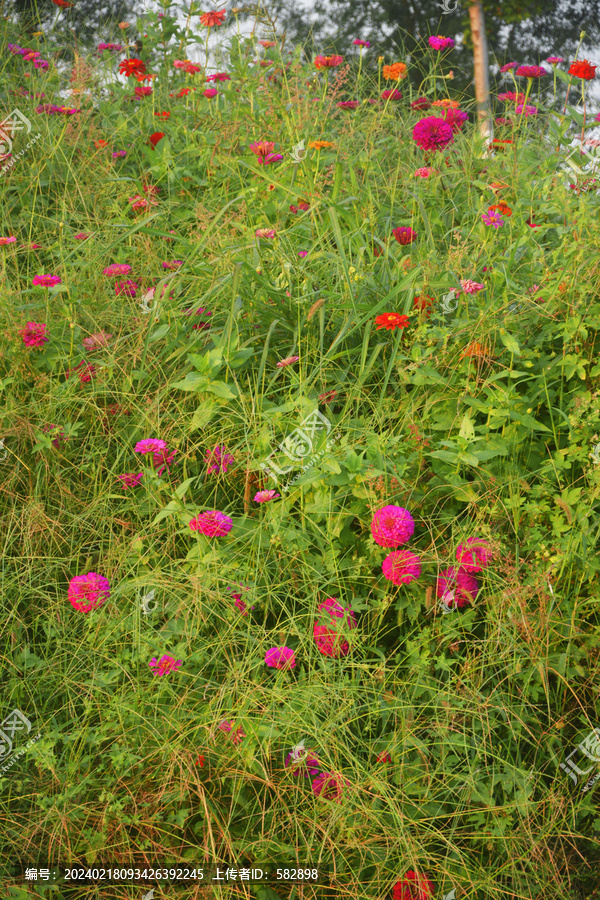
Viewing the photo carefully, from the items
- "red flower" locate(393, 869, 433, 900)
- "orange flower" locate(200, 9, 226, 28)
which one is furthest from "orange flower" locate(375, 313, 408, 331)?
"orange flower" locate(200, 9, 226, 28)

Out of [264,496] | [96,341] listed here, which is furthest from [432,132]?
[264,496]

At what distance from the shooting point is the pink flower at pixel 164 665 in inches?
62.6

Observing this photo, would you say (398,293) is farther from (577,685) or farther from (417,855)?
(417,855)

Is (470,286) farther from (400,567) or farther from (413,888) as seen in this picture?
(413,888)

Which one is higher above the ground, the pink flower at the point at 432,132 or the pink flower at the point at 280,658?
the pink flower at the point at 432,132

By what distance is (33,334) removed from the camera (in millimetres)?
2227

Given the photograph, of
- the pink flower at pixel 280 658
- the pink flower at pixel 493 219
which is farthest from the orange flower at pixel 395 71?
the pink flower at pixel 280 658

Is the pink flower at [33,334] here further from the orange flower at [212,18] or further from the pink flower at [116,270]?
the orange flower at [212,18]

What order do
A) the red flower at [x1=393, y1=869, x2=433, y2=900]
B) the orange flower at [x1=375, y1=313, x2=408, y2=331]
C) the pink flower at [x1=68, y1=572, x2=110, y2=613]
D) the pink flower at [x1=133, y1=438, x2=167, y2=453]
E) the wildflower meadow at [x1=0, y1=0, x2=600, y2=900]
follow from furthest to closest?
1. the orange flower at [x1=375, y1=313, x2=408, y2=331]
2. the pink flower at [x1=133, y1=438, x2=167, y2=453]
3. the pink flower at [x1=68, y1=572, x2=110, y2=613]
4. the wildflower meadow at [x1=0, y1=0, x2=600, y2=900]
5. the red flower at [x1=393, y1=869, x2=433, y2=900]

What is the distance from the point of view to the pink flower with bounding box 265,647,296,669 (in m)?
1.56

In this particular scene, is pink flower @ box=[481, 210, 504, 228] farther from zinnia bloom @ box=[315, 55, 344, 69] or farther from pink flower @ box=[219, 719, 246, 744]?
pink flower @ box=[219, 719, 246, 744]

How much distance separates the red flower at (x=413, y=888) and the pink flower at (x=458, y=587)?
0.55 m

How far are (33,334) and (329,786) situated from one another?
1.55 metres

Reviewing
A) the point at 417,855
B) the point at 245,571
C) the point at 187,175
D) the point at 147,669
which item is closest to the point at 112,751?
the point at 147,669
